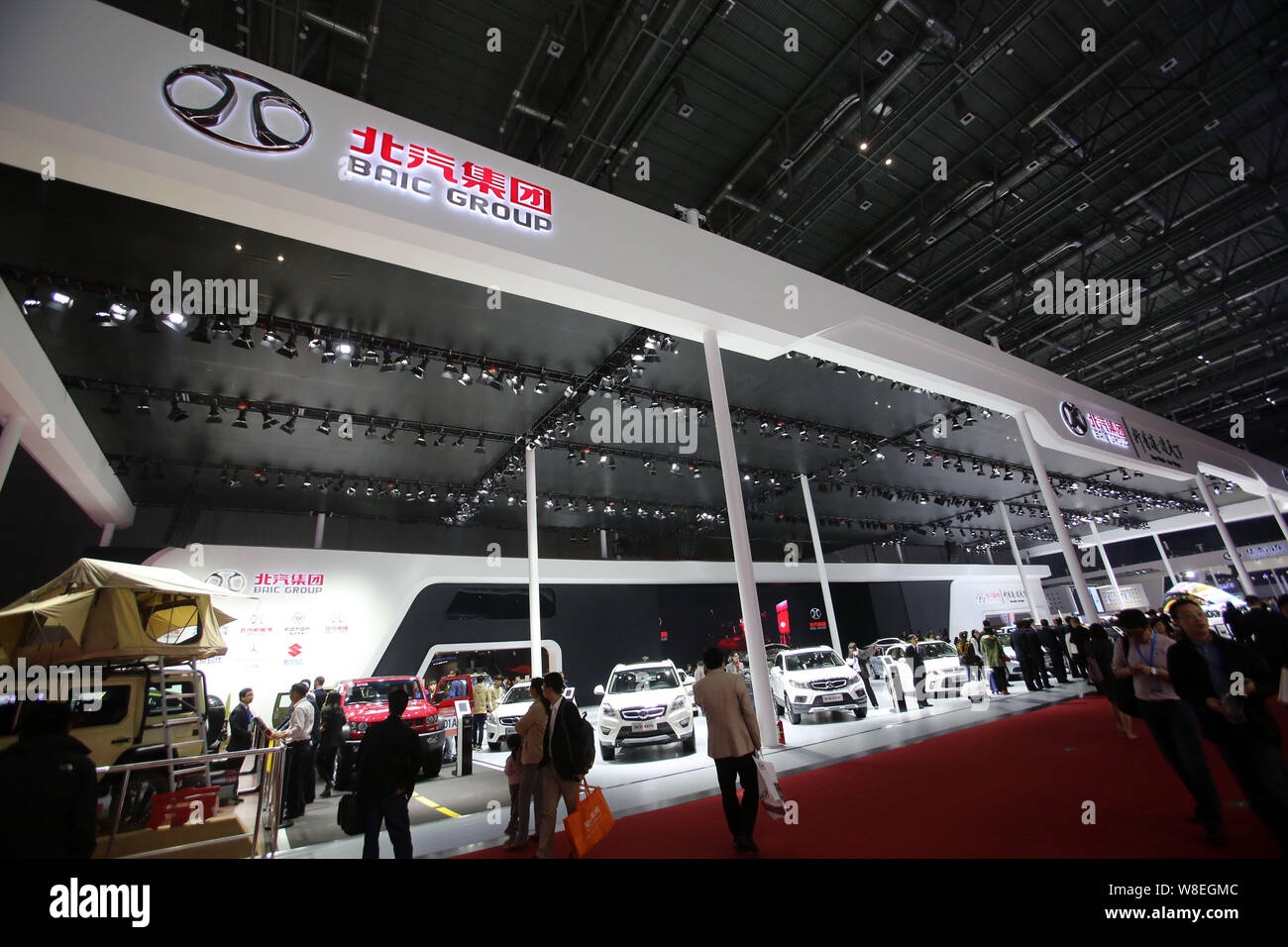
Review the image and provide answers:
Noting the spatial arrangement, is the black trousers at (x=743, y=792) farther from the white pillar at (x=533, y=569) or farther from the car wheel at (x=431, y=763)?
the white pillar at (x=533, y=569)

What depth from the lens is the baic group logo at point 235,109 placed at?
4320 millimetres

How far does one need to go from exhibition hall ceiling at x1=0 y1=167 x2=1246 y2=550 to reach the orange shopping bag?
6.16 metres

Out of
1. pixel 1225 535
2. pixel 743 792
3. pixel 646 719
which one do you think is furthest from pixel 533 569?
pixel 1225 535

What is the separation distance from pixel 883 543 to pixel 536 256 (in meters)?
26.1

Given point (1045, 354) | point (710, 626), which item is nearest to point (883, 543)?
point (710, 626)

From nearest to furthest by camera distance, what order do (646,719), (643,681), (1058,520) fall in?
(646,719) < (643,681) < (1058,520)

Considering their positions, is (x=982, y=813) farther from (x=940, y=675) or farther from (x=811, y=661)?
(x=940, y=675)

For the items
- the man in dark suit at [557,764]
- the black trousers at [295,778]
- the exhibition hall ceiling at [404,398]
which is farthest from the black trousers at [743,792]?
the exhibition hall ceiling at [404,398]

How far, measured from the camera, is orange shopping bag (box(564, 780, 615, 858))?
3545 millimetres

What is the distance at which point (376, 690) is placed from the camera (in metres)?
9.48

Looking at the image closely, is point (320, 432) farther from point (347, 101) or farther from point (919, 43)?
point (919, 43)

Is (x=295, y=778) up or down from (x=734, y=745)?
down

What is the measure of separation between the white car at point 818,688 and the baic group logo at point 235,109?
8.71 m

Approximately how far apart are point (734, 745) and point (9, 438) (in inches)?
Result: 385
